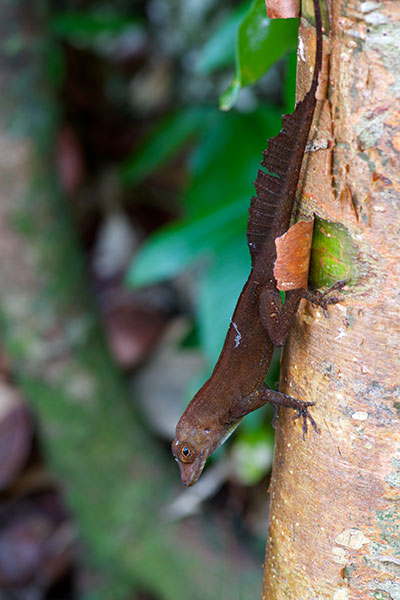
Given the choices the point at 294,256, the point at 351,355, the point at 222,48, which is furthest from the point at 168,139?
the point at 351,355

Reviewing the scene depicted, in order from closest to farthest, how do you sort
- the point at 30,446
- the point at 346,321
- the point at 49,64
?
1. the point at 346,321
2. the point at 49,64
3. the point at 30,446

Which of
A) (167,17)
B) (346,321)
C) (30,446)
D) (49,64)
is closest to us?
(346,321)

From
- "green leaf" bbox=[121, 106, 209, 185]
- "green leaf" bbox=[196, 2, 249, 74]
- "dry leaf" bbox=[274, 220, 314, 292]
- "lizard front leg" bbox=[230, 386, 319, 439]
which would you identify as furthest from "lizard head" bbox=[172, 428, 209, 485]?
"green leaf" bbox=[121, 106, 209, 185]

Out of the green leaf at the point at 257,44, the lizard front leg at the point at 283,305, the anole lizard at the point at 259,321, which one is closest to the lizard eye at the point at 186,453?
the anole lizard at the point at 259,321

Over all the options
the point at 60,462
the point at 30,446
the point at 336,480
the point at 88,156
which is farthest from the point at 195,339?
the point at 88,156

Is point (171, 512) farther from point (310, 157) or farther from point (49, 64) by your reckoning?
point (310, 157)

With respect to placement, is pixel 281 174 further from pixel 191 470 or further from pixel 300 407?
pixel 191 470
